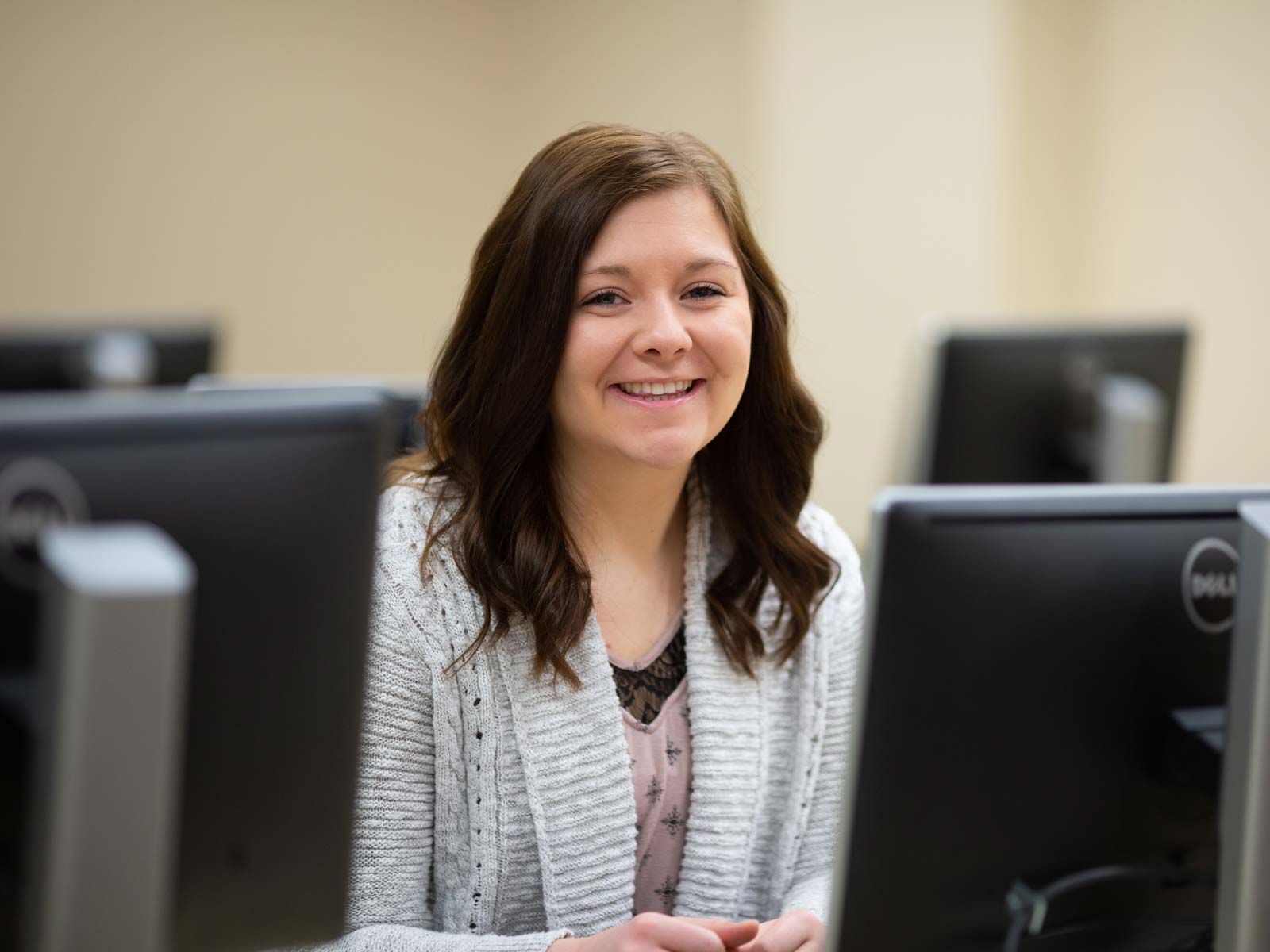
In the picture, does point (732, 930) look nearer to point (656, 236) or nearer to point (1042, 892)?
point (1042, 892)

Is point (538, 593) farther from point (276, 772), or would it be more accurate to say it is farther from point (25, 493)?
point (25, 493)

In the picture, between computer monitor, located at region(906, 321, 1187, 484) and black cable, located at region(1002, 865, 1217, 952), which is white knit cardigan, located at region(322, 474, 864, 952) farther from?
computer monitor, located at region(906, 321, 1187, 484)

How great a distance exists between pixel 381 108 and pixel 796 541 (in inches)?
115

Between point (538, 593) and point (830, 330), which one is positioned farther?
point (830, 330)

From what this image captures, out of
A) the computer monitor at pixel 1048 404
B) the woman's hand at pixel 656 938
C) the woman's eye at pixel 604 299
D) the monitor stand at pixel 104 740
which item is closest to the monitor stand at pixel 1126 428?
the computer monitor at pixel 1048 404

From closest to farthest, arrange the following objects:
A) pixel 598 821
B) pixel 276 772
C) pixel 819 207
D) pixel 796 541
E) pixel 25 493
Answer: pixel 25 493 → pixel 276 772 → pixel 598 821 → pixel 796 541 → pixel 819 207

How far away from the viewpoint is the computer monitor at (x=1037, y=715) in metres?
0.98

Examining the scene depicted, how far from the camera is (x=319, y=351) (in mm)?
4078

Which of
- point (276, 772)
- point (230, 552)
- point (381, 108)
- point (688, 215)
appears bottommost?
point (276, 772)

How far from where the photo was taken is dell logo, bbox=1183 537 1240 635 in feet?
3.44

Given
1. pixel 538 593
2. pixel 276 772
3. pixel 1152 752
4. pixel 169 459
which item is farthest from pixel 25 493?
pixel 1152 752

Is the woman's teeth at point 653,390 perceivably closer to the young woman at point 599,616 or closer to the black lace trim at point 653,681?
the young woman at point 599,616

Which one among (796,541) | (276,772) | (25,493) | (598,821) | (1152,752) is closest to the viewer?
(25,493)

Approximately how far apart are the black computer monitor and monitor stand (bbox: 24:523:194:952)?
2cm
